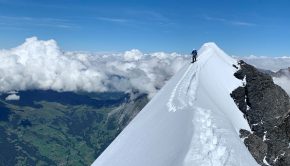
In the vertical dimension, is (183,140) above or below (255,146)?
below

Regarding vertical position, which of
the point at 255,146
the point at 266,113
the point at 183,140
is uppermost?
the point at 266,113

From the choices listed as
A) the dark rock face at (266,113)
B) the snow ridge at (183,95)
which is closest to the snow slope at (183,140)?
the snow ridge at (183,95)

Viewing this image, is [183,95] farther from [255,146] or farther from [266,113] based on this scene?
[266,113]

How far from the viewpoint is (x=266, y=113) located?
81.5 m

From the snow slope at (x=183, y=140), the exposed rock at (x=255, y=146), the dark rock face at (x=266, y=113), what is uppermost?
the dark rock face at (x=266, y=113)

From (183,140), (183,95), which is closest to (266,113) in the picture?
(183,95)

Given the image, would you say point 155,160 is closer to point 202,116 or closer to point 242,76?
point 202,116

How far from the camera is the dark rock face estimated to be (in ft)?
226

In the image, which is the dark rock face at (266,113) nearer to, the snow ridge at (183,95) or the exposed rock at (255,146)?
the exposed rock at (255,146)

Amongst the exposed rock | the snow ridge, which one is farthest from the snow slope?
the exposed rock

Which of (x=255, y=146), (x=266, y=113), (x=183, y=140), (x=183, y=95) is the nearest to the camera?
(x=183, y=140)

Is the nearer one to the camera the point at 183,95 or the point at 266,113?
the point at 183,95

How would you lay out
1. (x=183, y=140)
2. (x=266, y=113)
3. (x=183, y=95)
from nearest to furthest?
1. (x=183, y=140)
2. (x=183, y=95)
3. (x=266, y=113)

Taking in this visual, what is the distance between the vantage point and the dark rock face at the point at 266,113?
68850mm
